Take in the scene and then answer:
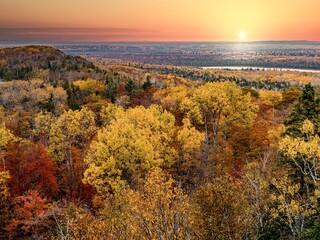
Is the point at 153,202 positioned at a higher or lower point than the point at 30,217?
higher

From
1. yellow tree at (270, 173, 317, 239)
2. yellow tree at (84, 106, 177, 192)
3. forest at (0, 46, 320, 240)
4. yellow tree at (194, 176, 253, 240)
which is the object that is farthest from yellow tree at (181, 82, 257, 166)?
yellow tree at (194, 176, 253, 240)

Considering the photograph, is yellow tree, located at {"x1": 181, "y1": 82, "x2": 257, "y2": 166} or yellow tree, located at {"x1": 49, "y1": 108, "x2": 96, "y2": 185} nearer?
yellow tree, located at {"x1": 49, "y1": 108, "x2": 96, "y2": 185}

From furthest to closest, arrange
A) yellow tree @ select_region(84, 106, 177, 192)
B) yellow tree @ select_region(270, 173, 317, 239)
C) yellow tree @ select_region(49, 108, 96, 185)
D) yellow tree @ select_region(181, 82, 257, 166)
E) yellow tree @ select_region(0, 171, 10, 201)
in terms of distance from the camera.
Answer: yellow tree @ select_region(181, 82, 257, 166) < yellow tree @ select_region(49, 108, 96, 185) < yellow tree @ select_region(84, 106, 177, 192) < yellow tree @ select_region(0, 171, 10, 201) < yellow tree @ select_region(270, 173, 317, 239)

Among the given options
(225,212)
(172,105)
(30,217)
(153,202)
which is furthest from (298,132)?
(172,105)

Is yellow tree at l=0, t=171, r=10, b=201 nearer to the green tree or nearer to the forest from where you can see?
the forest

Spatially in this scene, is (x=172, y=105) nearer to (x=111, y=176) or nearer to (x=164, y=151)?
(x=164, y=151)

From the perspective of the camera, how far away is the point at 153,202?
1916cm

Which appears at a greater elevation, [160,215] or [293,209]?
[160,215]

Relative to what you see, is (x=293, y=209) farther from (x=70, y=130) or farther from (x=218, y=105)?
(x=70, y=130)

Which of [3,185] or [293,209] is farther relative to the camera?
[3,185]

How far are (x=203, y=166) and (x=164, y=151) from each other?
5.90 m

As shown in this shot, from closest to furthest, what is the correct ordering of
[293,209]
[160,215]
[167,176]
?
1. [160,215]
2. [293,209]
3. [167,176]

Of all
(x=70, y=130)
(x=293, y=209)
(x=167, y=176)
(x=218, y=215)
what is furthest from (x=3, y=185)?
(x=293, y=209)

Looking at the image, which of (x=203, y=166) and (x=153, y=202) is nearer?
(x=153, y=202)
